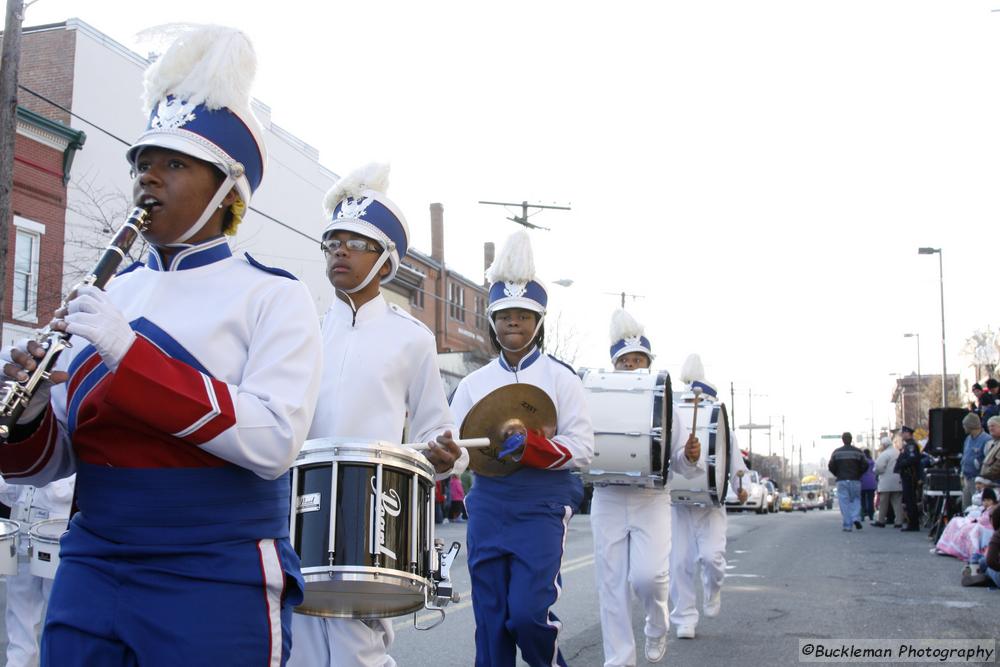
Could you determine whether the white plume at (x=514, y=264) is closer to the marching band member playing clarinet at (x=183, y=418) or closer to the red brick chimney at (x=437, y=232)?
the marching band member playing clarinet at (x=183, y=418)

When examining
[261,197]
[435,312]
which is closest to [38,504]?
[261,197]

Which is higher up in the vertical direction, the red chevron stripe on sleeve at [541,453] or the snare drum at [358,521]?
the red chevron stripe on sleeve at [541,453]

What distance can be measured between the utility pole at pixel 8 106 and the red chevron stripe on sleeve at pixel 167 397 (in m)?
15.4

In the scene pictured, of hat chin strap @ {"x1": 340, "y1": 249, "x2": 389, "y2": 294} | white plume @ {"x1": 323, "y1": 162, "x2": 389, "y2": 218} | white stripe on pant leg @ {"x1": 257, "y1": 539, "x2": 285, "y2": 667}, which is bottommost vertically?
white stripe on pant leg @ {"x1": 257, "y1": 539, "x2": 285, "y2": 667}

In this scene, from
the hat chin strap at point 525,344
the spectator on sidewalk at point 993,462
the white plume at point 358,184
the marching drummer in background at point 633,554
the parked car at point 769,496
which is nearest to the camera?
the white plume at point 358,184

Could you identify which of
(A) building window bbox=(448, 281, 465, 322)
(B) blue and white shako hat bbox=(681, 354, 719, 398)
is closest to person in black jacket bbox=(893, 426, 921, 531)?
(B) blue and white shako hat bbox=(681, 354, 719, 398)

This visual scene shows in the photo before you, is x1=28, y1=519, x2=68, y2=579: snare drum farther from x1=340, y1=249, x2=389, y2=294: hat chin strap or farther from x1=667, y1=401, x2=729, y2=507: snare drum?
x1=667, y1=401, x2=729, y2=507: snare drum

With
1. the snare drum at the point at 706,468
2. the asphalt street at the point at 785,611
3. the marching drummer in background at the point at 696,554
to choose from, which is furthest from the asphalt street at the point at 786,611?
the snare drum at the point at 706,468

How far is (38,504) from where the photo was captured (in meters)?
7.84

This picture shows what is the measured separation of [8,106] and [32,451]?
15796 mm

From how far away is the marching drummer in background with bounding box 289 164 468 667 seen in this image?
4.97 m

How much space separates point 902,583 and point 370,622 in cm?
1067

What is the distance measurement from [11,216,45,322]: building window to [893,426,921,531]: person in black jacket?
64.7ft

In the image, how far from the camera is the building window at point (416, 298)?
5129 cm
